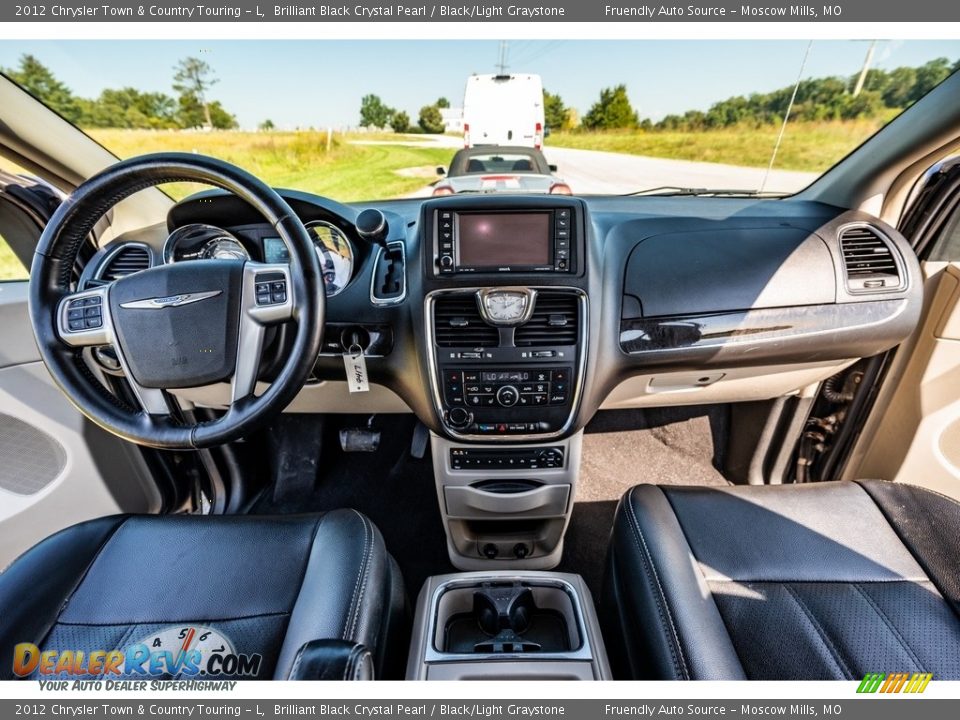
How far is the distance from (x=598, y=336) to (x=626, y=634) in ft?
2.80

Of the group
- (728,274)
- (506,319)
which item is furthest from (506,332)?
(728,274)

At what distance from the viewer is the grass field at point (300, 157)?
149 centimetres

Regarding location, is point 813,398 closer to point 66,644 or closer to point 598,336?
point 598,336

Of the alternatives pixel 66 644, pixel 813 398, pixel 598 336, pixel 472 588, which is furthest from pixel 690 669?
pixel 813 398

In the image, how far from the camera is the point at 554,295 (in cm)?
151

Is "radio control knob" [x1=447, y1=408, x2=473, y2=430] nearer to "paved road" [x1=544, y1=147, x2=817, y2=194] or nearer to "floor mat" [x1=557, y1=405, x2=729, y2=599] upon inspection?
"floor mat" [x1=557, y1=405, x2=729, y2=599]

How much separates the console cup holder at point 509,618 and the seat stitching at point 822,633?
57 centimetres

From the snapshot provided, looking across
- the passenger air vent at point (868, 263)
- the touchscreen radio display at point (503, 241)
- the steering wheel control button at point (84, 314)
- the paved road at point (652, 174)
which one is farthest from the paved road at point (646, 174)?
the steering wheel control button at point (84, 314)

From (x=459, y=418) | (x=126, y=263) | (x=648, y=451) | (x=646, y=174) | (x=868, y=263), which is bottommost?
(x=648, y=451)

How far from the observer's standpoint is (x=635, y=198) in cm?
214

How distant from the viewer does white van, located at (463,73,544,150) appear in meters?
7.11

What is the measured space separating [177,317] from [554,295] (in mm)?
1032

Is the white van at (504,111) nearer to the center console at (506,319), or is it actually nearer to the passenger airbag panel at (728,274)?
the passenger airbag panel at (728,274)

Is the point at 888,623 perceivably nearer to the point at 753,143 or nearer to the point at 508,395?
the point at 508,395
